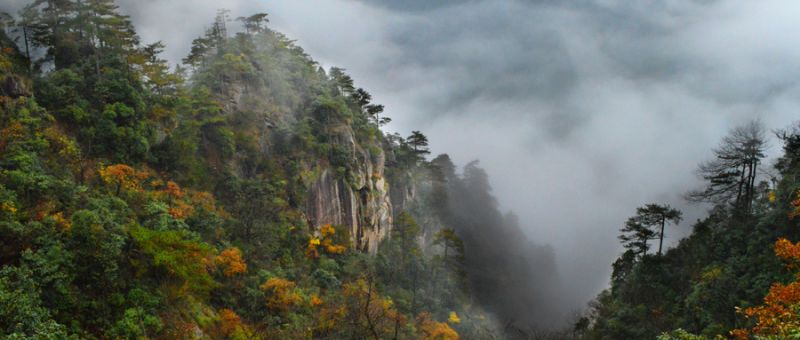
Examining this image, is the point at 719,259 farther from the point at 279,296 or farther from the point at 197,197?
the point at 197,197

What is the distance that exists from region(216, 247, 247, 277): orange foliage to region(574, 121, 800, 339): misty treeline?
27.6 m

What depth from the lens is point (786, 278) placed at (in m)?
26.1

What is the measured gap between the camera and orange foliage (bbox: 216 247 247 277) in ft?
91.7

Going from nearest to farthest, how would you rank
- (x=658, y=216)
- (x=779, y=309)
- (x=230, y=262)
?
(x=779, y=309) → (x=230, y=262) → (x=658, y=216)

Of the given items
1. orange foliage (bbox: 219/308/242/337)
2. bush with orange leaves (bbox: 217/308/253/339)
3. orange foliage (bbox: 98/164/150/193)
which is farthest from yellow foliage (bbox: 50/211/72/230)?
orange foliage (bbox: 219/308/242/337)

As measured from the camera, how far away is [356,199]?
56125 mm

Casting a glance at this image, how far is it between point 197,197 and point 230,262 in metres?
8.76

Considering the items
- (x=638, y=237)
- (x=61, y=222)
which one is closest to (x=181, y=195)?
(x=61, y=222)

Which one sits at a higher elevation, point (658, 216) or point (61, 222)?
point (658, 216)

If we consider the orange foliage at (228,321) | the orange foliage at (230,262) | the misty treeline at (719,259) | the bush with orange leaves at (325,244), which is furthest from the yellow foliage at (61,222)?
the misty treeline at (719,259)

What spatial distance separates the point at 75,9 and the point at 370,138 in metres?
37.0

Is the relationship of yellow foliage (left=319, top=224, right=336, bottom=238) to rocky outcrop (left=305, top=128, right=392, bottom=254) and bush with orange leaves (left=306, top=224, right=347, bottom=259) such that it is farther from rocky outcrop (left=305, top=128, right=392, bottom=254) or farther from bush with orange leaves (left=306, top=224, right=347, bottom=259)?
rocky outcrop (left=305, top=128, right=392, bottom=254)

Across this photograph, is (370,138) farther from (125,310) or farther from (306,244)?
(125,310)

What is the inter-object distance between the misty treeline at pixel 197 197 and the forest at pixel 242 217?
0.14 metres
